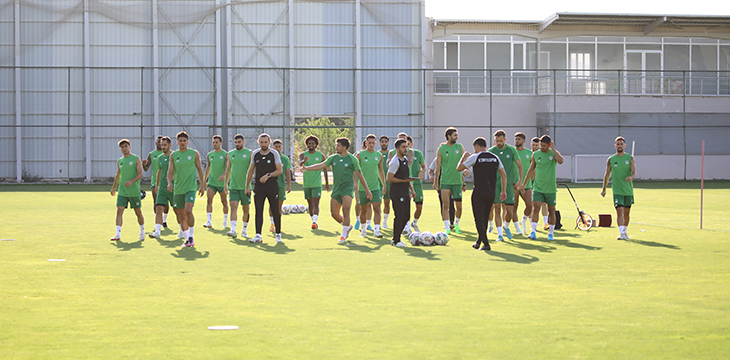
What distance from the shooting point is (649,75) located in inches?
1839

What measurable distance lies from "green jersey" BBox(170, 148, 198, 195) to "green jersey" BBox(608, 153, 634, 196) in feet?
24.4

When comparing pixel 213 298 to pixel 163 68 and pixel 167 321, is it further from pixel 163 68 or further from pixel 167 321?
pixel 163 68

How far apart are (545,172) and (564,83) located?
3307 cm

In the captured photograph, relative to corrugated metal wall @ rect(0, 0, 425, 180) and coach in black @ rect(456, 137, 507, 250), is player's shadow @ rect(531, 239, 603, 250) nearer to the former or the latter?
coach in black @ rect(456, 137, 507, 250)

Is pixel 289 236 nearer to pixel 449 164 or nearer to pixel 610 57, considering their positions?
pixel 449 164

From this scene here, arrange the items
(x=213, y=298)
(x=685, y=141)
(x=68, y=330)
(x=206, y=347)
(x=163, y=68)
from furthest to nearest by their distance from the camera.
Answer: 1. (x=685, y=141)
2. (x=163, y=68)
3. (x=213, y=298)
4. (x=68, y=330)
5. (x=206, y=347)

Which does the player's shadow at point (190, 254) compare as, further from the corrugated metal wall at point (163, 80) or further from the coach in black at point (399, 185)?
the corrugated metal wall at point (163, 80)

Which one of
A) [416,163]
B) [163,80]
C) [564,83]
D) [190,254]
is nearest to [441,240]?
[416,163]

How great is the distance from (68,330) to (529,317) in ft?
12.6

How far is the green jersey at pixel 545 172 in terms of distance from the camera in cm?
1359

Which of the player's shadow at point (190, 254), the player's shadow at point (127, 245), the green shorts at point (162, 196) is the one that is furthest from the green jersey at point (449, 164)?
the player's shadow at point (127, 245)


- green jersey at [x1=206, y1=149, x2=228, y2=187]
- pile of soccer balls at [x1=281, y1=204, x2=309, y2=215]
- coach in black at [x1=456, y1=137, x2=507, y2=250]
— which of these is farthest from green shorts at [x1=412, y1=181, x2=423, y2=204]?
pile of soccer balls at [x1=281, y1=204, x2=309, y2=215]

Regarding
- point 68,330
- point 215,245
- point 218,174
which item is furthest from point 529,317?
point 218,174

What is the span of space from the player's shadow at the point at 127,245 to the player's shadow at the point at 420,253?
14.2 feet
